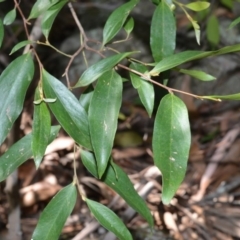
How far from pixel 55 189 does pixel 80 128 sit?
91 cm

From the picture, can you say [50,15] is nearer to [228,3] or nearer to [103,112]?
[103,112]

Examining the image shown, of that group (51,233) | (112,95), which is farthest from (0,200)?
(112,95)

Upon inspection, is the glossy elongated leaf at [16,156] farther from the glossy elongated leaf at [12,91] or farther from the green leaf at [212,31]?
the green leaf at [212,31]

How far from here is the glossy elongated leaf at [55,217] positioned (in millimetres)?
840

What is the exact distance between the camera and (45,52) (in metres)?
2.19

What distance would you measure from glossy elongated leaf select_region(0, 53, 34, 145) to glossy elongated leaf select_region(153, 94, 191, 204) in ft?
0.72

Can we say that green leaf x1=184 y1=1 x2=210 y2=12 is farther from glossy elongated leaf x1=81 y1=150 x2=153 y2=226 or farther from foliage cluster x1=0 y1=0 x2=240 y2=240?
glossy elongated leaf x1=81 y1=150 x2=153 y2=226

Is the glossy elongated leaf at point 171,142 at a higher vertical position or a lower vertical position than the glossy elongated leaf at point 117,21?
lower

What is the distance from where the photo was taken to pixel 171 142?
759mm

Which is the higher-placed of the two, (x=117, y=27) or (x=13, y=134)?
(x=117, y=27)

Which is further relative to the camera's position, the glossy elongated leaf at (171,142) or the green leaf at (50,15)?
the green leaf at (50,15)

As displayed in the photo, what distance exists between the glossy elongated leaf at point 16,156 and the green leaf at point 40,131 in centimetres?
8

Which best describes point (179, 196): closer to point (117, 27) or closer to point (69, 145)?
point (69, 145)

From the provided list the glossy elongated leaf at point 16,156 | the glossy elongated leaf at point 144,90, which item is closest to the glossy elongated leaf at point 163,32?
the glossy elongated leaf at point 144,90
